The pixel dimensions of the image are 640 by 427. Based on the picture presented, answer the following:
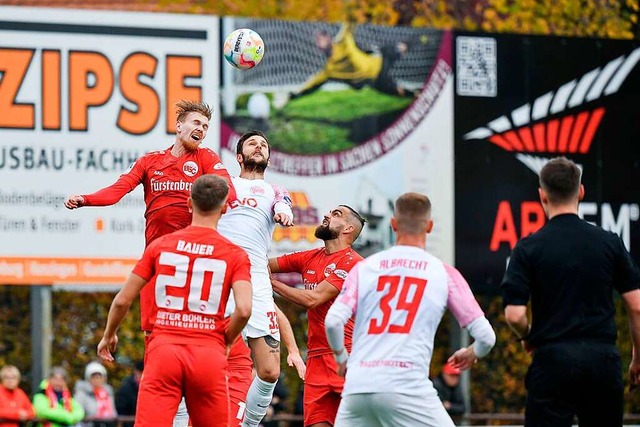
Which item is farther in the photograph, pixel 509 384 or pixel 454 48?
pixel 509 384

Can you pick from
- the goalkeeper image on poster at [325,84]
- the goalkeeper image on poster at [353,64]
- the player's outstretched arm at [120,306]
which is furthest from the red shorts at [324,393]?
the goalkeeper image on poster at [353,64]

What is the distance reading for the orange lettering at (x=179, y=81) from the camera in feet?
66.0

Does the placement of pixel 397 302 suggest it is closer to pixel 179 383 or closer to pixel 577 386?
pixel 577 386

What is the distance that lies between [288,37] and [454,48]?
256cm

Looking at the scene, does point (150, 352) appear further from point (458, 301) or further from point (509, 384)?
point (509, 384)

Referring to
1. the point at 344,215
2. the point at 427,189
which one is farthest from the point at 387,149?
the point at 344,215

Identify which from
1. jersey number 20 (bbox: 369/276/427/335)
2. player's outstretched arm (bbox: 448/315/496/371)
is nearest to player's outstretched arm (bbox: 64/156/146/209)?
jersey number 20 (bbox: 369/276/427/335)

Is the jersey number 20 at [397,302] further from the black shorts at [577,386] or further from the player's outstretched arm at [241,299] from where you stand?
the player's outstretched arm at [241,299]

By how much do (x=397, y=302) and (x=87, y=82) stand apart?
40.4 ft

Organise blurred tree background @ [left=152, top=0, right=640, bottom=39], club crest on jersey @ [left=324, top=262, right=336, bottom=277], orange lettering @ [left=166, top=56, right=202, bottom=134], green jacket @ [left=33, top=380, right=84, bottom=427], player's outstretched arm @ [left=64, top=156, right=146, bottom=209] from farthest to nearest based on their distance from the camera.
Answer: blurred tree background @ [left=152, top=0, right=640, bottom=39] < orange lettering @ [left=166, top=56, right=202, bottom=134] < green jacket @ [left=33, top=380, right=84, bottom=427] < club crest on jersey @ [left=324, top=262, right=336, bottom=277] < player's outstretched arm @ [left=64, top=156, right=146, bottom=209]

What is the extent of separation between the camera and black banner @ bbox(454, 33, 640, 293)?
21.2 meters

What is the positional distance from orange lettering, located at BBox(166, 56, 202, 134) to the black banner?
399 centimetres

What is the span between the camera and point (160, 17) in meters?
20.4

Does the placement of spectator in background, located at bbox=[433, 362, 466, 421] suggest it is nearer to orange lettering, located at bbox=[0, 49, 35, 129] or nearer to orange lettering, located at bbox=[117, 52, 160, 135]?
orange lettering, located at bbox=[117, 52, 160, 135]
